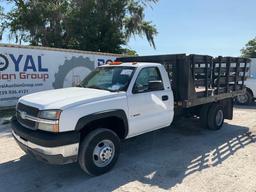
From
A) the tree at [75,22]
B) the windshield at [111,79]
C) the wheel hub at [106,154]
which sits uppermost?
the tree at [75,22]

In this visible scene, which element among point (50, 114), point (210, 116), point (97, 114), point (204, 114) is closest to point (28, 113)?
point (50, 114)

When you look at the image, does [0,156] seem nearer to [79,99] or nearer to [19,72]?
[79,99]

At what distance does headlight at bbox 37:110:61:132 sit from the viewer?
388 cm

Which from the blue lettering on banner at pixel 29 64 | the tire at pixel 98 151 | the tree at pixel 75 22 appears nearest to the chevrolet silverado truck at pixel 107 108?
the tire at pixel 98 151

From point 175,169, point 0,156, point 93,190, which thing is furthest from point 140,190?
point 0,156

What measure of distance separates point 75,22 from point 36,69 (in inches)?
426

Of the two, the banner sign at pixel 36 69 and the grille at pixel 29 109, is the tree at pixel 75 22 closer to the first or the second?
the banner sign at pixel 36 69

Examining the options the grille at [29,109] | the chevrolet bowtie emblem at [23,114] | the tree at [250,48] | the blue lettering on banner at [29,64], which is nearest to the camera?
the grille at [29,109]

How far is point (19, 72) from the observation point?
10.3 metres

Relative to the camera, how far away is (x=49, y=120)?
3924 mm

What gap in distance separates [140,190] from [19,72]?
8.13 m

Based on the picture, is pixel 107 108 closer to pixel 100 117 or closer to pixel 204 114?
pixel 100 117

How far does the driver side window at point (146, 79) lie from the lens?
501 cm

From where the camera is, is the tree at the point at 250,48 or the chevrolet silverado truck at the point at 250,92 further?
the tree at the point at 250,48
